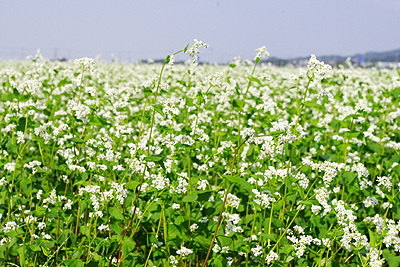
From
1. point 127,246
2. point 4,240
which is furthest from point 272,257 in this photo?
point 4,240

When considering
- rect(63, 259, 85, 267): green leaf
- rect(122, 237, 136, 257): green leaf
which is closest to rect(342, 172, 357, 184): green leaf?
rect(122, 237, 136, 257): green leaf

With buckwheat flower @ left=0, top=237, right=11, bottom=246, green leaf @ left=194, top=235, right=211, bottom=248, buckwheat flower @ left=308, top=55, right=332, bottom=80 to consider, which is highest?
buckwheat flower @ left=308, top=55, right=332, bottom=80

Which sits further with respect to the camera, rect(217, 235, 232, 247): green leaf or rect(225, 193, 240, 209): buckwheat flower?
rect(225, 193, 240, 209): buckwheat flower

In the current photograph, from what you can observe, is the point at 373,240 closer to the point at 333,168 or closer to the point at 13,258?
the point at 333,168

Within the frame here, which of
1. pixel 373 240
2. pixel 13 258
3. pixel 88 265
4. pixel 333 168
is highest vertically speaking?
pixel 333 168

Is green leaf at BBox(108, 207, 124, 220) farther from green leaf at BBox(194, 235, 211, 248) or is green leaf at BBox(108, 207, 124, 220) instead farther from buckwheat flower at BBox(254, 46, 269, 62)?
buckwheat flower at BBox(254, 46, 269, 62)

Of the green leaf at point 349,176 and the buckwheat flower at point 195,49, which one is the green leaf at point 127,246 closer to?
the buckwheat flower at point 195,49

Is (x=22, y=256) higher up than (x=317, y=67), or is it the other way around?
(x=317, y=67)

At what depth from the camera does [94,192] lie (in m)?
3.21

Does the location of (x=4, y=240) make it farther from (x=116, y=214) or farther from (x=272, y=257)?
(x=272, y=257)

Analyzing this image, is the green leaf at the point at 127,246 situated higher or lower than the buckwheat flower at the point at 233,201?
lower

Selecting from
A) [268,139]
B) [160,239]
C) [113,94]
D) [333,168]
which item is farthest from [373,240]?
[113,94]

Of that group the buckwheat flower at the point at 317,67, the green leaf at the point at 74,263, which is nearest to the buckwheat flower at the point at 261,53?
the buckwheat flower at the point at 317,67

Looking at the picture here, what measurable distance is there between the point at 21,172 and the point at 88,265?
149 cm
